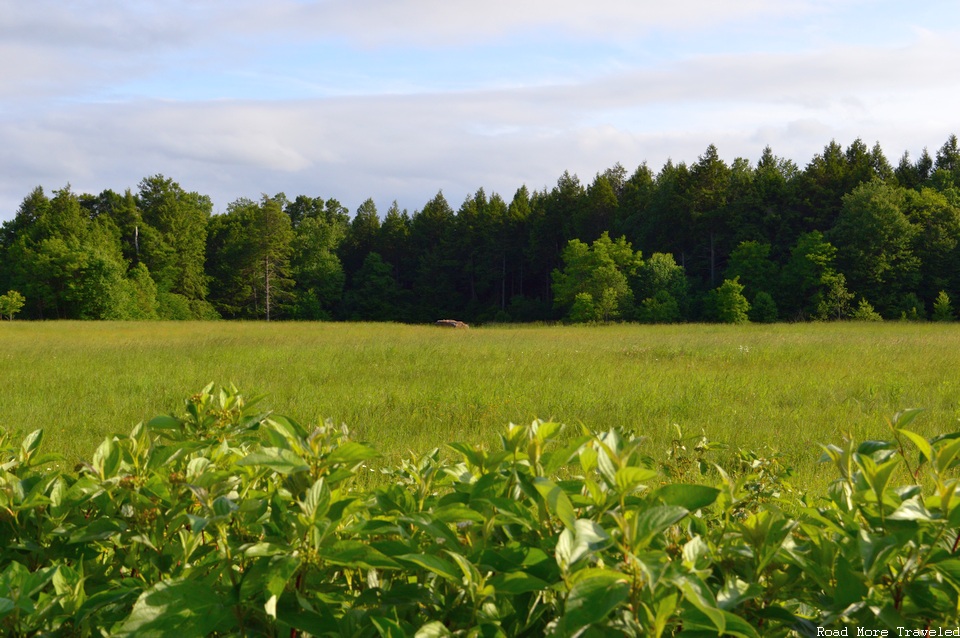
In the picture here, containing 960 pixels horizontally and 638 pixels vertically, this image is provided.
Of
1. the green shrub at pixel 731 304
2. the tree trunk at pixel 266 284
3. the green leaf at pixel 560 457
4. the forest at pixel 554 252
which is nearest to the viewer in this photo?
the green leaf at pixel 560 457

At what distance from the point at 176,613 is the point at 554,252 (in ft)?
201

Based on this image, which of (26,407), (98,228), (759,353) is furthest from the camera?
(98,228)

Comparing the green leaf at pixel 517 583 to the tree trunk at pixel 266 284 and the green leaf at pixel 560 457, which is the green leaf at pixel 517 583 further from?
the tree trunk at pixel 266 284

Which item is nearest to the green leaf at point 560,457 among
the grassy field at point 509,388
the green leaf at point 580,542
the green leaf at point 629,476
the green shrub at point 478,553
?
the green shrub at point 478,553

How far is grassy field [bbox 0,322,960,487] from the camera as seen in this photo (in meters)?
7.26

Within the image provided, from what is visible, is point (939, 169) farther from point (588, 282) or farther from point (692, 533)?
point (692, 533)

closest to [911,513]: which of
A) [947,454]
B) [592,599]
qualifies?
[947,454]

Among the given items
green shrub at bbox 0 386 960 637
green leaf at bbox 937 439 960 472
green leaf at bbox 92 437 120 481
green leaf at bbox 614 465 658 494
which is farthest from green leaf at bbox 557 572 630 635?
green leaf at bbox 92 437 120 481

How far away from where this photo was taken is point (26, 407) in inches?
336

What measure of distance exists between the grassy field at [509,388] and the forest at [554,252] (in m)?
28.3

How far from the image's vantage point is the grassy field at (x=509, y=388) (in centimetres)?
726

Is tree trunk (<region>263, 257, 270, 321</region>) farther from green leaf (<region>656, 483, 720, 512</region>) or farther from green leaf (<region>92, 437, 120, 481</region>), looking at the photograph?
green leaf (<region>656, 483, 720, 512</region>)

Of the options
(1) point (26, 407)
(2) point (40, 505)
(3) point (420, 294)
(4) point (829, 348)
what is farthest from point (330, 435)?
(3) point (420, 294)

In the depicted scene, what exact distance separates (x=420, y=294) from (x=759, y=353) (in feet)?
173
